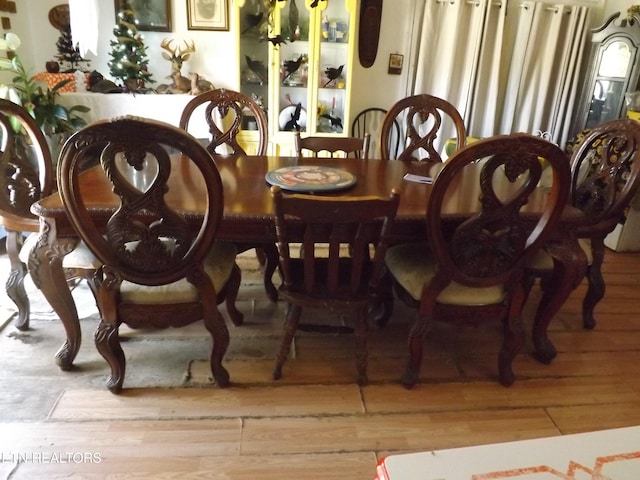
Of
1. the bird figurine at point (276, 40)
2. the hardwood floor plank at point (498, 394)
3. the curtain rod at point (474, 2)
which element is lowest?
the hardwood floor plank at point (498, 394)

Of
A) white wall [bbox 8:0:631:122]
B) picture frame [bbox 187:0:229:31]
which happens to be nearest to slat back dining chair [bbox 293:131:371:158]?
white wall [bbox 8:0:631:122]

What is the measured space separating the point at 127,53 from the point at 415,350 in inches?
124

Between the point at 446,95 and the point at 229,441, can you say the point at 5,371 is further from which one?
the point at 446,95

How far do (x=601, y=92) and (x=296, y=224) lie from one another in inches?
136

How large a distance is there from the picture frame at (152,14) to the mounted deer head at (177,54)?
122 mm

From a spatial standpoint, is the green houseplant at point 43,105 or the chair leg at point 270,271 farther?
the green houseplant at point 43,105

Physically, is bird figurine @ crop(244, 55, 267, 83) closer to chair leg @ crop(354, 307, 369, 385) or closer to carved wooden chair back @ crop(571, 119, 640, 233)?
carved wooden chair back @ crop(571, 119, 640, 233)

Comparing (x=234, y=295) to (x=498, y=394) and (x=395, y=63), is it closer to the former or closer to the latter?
(x=498, y=394)

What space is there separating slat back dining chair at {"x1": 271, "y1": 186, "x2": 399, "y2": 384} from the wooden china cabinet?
2228 millimetres

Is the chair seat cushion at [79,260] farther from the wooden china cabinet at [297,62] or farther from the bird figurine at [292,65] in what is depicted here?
the bird figurine at [292,65]

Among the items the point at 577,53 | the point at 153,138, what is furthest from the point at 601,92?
the point at 153,138

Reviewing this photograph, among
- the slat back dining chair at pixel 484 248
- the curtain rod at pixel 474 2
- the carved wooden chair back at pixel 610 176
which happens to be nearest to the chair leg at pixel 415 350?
the slat back dining chair at pixel 484 248

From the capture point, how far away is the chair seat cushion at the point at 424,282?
5.55 ft

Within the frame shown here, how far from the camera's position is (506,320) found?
1.77 m
